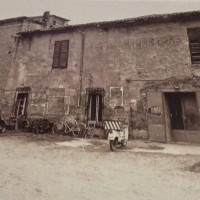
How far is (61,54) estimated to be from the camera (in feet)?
37.9

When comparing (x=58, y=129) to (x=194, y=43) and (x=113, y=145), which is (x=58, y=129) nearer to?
(x=113, y=145)

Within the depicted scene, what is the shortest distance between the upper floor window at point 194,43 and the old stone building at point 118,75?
0.05 meters

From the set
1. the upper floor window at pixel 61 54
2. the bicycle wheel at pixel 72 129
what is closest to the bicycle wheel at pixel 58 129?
the bicycle wheel at pixel 72 129

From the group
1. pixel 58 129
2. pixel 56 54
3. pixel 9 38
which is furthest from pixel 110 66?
pixel 9 38

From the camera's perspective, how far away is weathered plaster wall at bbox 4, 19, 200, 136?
950cm

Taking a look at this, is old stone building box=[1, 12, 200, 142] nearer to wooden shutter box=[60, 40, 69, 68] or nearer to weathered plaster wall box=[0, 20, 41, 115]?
wooden shutter box=[60, 40, 69, 68]

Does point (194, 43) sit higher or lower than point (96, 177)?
higher

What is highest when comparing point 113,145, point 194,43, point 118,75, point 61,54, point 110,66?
point 61,54

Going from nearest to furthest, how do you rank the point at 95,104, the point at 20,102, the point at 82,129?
the point at 82,129
the point at 95,104
the point at 20,102

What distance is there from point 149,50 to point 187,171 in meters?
7.35

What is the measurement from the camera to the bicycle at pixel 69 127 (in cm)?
1009

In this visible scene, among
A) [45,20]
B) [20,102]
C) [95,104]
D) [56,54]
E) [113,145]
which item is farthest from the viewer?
[45,20]

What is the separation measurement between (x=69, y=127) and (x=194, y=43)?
27.4ft

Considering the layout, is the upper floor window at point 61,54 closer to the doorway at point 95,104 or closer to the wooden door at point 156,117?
the doorway at point 95,104
